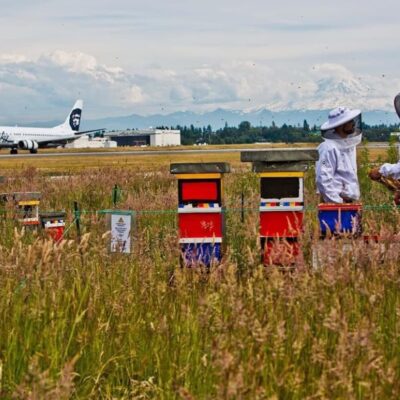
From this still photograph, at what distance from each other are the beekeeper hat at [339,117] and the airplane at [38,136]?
6835 cm

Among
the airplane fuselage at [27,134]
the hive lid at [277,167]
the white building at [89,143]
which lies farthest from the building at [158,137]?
the hive lid at [277,167]

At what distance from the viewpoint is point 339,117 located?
28.8 feet

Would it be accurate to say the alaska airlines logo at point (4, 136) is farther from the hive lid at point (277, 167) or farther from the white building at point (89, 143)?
the hive lid at point (277, 167)

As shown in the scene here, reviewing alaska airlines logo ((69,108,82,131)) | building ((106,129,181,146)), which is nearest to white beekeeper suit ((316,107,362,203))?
alaska airlines logo ((69,108,82,131))

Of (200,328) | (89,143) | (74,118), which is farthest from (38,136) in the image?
(200,328)

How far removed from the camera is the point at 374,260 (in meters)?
5.12

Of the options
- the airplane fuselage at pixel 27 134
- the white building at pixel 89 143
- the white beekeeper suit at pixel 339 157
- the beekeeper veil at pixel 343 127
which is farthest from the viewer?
the white building at pixel 89 143

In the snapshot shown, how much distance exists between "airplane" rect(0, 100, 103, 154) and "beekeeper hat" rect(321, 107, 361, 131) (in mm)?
68355

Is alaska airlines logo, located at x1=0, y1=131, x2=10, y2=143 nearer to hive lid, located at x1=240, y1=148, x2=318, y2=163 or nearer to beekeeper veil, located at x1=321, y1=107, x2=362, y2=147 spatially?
beekeeper veil, located at x1=321, y1=107, x2=362, y2=147

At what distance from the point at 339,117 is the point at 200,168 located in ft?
5.57

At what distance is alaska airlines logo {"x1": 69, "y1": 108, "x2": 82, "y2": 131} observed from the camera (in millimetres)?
112250

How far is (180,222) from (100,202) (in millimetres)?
8672

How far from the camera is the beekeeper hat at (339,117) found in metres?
8.73

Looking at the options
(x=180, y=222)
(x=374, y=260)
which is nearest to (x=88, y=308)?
(x=374, y=260)
